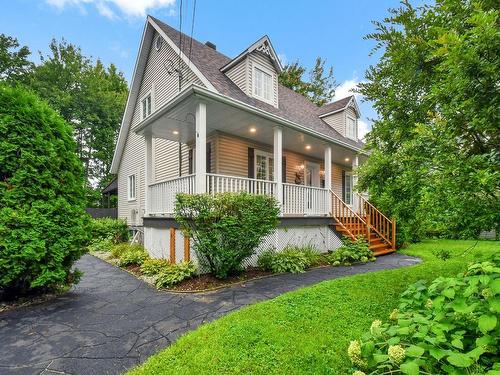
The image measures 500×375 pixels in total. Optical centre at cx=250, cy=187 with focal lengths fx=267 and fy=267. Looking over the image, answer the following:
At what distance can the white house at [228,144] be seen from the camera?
693cm

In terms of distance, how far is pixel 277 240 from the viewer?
7.62 metres

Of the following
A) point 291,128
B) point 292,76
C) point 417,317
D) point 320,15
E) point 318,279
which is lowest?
point 318,279

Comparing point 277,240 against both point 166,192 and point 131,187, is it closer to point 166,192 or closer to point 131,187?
point 166,192

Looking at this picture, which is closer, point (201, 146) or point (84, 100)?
point (201, 146)

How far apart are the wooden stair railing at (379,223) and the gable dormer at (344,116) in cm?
423

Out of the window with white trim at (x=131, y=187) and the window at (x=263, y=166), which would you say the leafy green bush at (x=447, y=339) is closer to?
the window at (x=263, y=166)

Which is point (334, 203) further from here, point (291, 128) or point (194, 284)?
point (194, 284)

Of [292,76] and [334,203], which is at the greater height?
[292,76]

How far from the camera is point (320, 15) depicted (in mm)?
12953

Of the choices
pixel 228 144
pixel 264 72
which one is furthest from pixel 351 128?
pixel 228 144

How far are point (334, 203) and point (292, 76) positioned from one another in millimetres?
17776

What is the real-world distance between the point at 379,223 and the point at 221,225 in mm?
8136

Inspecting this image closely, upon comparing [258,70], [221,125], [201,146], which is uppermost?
[258,70]

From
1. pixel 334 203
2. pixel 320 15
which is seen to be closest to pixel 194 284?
pixel 334 203
